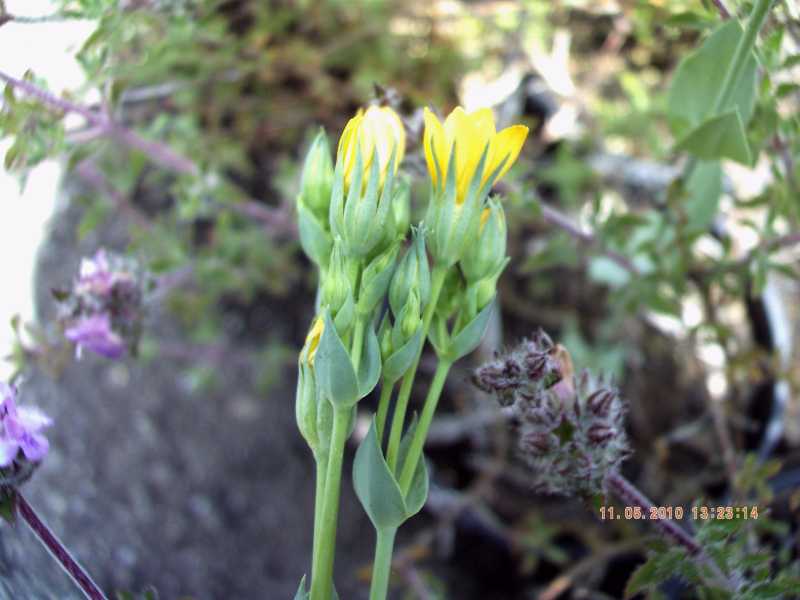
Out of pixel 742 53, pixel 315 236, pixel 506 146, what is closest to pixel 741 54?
pixel 742 53

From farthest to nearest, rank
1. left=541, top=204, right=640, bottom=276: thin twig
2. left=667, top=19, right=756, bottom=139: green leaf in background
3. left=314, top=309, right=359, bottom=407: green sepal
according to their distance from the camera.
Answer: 1. left=541, top=204, right=640, bottom=276: thin twig
2. left=667, top=19, right=756, bottom=139: green leaf in background
3. left=314, top=309, right=359, bottom=407: green sepal

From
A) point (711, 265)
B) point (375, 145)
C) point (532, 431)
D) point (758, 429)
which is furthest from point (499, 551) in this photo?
point (375, 145)

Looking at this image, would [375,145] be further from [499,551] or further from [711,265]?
[499,551]

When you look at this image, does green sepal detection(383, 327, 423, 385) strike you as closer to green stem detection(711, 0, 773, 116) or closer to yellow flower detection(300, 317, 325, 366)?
yellow flower detection(300, 317, 325, 366)

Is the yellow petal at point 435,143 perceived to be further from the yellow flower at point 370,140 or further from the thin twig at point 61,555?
the thin twig at point 61,555

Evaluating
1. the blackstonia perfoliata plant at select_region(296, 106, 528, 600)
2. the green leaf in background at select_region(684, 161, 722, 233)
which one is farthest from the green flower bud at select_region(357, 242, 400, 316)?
the green leaf in background at select_region(684, 161, 722, 233)

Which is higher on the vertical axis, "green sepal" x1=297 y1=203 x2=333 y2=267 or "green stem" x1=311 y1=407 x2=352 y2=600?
"green sepal" x1=297 y1=203 x2=333 y2=267
